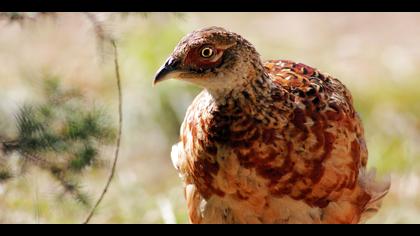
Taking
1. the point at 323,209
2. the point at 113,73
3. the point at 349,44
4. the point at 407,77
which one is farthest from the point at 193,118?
the point at 349,44

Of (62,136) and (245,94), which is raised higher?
(245,94)

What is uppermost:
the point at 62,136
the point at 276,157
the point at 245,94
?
the point at 245,94

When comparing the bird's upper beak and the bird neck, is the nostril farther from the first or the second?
the bird neck

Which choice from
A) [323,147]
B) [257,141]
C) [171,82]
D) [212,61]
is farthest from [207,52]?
[171,82]

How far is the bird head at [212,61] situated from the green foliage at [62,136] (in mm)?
368

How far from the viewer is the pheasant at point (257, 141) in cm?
440

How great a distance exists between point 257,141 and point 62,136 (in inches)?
32.1

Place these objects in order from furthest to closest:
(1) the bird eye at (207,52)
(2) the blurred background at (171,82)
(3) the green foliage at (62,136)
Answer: (2) the blurred background at (171,82) → (1) the bird eye at (207,52) → (3) the green foliage at (62,136)

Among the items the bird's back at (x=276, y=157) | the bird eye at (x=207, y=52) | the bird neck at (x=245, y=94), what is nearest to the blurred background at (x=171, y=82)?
the bird's back at (x=276, y=157)

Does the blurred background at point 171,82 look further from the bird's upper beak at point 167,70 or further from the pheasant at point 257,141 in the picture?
the bird's upper beak at point 167,70

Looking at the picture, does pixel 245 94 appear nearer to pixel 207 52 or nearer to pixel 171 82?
pixel 207 52

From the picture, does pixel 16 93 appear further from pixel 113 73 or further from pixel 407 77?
pixel 407 77

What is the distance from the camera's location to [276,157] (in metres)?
4.45

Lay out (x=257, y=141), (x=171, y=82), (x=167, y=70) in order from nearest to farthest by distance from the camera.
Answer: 1. (x=167, y=70)
2. (x=257, y=141)
3. (x=171, y=82)
